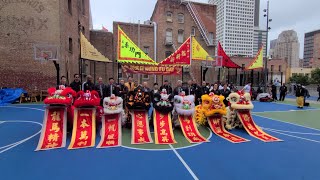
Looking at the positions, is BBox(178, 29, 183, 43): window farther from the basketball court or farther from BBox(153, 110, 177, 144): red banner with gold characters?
the basketball court

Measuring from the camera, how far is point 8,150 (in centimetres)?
631

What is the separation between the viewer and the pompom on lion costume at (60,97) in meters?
7.36

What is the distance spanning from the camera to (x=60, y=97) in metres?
7.50

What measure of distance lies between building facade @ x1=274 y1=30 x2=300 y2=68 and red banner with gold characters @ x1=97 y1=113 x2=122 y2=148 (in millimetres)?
101663

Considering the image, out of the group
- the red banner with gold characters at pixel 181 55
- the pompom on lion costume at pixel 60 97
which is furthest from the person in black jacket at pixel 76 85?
the red banner with gold characters at pixel 181 55

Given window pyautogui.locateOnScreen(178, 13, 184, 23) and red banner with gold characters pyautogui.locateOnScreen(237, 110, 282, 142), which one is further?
window pyautogui.locateOnScreen(178, 13, 184, 23)

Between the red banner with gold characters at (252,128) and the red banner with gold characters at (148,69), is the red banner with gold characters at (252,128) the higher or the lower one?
the lower one

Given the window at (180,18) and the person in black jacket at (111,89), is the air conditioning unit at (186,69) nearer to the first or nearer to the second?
the window at (180,18)

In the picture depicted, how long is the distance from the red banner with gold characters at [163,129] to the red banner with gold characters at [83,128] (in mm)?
1952

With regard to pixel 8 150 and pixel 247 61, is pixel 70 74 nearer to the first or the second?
pixel 8 150

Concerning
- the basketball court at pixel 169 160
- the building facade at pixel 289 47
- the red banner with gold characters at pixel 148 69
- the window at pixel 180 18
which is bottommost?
the basketball court at pixel 169 160

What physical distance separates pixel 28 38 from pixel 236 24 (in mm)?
63337

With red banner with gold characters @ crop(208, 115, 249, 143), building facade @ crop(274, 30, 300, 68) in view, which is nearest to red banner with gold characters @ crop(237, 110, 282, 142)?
red banner with gold characters @ crop(208, 115, 249, 143)

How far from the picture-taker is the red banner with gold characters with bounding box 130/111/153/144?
23.8 feet
